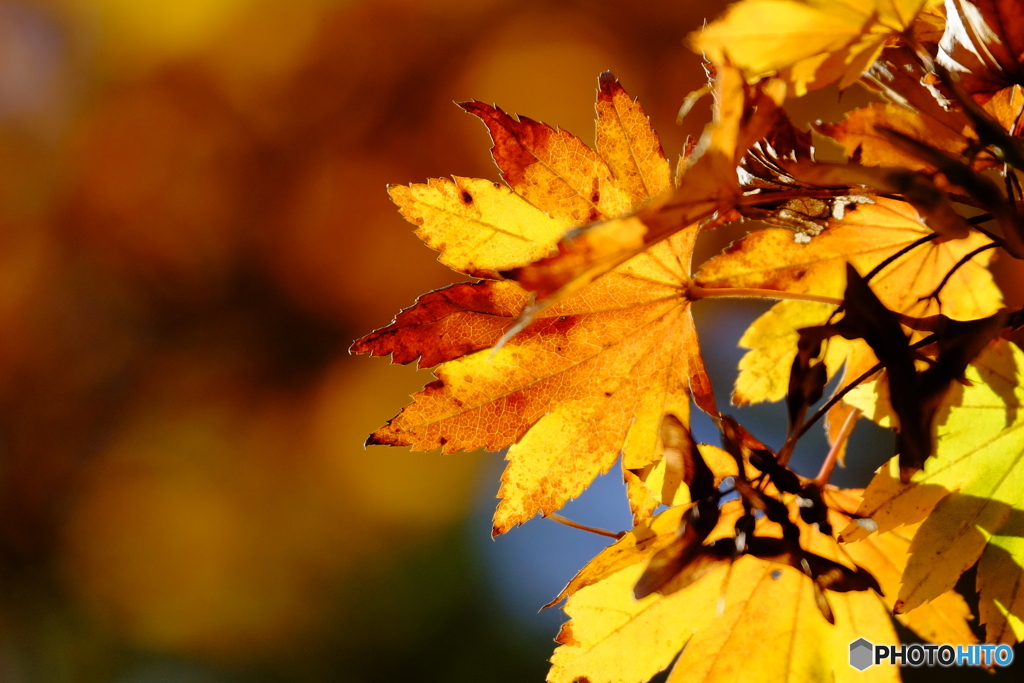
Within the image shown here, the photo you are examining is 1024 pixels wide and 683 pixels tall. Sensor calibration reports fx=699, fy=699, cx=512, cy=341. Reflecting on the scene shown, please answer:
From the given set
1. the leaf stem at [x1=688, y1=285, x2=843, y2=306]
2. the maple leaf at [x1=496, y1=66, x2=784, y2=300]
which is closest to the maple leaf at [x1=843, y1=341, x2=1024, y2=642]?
the leaf stem at [x1=688, y1=285, x2=843, y2=306]

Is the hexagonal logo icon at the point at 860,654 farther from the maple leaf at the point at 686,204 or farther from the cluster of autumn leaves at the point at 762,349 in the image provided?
the maple leaf at the point at 686,204

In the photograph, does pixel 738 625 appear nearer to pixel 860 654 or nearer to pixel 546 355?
pixel 860 654

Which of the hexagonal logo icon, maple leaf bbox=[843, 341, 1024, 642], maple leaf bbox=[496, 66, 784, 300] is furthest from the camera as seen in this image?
the hexagonal logo icon

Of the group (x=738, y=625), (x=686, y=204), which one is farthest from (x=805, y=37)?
(x=738, y=625)

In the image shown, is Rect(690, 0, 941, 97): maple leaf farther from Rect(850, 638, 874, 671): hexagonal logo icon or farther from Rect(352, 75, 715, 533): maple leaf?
Rect(850, 638, 874, 671): hexagonal logo icon

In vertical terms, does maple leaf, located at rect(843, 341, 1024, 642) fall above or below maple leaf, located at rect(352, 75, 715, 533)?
below

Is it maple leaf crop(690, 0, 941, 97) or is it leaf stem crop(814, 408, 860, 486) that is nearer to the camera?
maple leaf crop(690, 0, 941, 97)

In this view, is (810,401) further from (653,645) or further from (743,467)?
(653,645)

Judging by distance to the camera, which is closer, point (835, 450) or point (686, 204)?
point (686, 204)
